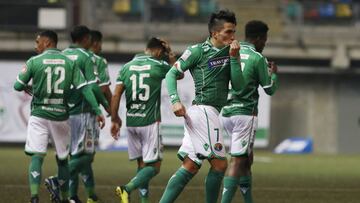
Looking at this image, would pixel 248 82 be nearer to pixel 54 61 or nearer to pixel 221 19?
pixel 221 19

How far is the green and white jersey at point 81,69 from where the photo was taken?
14.8m

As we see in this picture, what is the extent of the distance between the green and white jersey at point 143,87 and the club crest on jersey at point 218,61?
118 inches

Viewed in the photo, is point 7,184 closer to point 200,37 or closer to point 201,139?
point 201,139

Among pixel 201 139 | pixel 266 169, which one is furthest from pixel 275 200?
pixel 266 169

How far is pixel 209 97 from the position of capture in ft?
37.3

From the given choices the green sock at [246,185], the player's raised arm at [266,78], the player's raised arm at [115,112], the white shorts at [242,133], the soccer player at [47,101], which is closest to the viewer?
the player's raised arm at [266,78]

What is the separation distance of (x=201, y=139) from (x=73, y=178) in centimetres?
395

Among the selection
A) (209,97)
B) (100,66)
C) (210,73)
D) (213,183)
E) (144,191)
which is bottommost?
(144,191)

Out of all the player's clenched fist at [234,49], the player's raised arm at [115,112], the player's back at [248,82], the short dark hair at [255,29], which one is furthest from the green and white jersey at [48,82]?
the player's clenched fist at [234,49]

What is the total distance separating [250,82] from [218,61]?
1636 mm

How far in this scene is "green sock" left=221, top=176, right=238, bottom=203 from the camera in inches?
477

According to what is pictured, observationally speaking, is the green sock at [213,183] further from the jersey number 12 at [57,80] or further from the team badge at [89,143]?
the team badge at [89,143]

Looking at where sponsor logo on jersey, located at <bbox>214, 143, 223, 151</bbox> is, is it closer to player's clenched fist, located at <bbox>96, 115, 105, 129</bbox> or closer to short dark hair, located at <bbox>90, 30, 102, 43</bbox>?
player's clenched fist, located at <bbox>96, 115, 105, 129</bbox>

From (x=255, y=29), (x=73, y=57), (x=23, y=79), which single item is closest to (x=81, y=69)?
(x=73, y=57)
